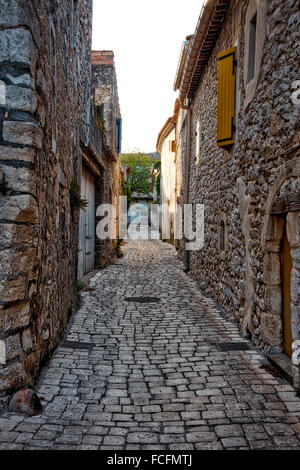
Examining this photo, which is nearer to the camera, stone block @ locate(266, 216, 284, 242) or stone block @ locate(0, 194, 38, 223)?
stone block @ locate(0, 194, 38, 223)

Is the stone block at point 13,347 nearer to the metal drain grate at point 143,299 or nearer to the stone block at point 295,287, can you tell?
the stone block at point 295,287

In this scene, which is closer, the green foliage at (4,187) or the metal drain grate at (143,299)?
the green foliage at (4,187)

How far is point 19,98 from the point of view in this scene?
2.92 metres

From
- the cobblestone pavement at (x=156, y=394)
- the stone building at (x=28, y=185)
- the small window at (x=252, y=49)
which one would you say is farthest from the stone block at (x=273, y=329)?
the small window at (x=252, y=49)

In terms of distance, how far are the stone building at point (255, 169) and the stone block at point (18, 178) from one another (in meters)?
2.32

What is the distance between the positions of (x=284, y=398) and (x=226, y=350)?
1236 mm

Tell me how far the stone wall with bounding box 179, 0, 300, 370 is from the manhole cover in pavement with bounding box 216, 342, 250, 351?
164 millimetres

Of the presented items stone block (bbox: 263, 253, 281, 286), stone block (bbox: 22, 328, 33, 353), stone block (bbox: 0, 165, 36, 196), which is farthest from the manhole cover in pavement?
stone block (bbox: 0, 165, 36, 196)

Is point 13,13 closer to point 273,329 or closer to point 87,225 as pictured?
point 273,329

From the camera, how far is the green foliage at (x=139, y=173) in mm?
36656

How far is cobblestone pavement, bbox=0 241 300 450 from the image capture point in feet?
8.23

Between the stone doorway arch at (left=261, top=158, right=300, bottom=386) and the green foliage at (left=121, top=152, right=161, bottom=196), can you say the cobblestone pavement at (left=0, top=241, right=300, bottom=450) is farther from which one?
the green foliage at (left=121, top=152, right=161, bottom=196)
